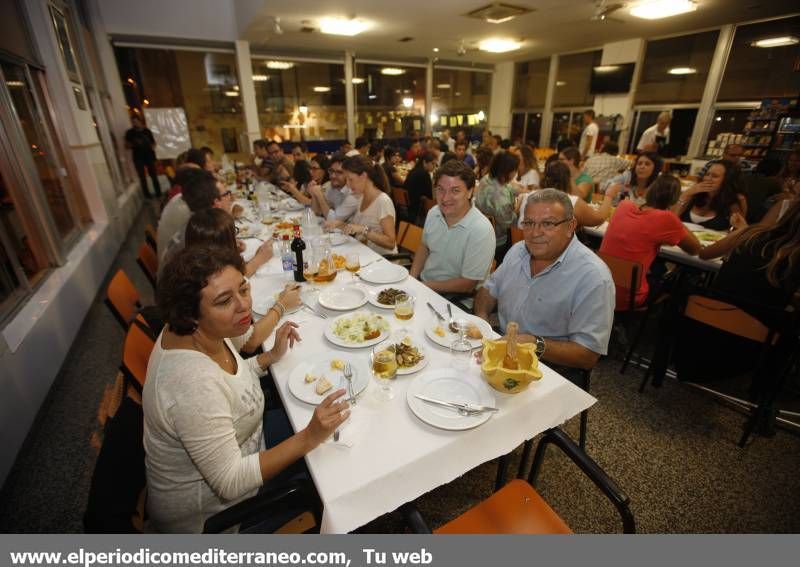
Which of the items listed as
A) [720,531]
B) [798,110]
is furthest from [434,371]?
[798,110]

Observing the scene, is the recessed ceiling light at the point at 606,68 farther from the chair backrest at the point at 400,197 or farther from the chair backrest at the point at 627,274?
the chair backrest at the point at 627,274

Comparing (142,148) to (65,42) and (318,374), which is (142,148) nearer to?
(65,42)

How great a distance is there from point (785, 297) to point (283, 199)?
4.89 metres

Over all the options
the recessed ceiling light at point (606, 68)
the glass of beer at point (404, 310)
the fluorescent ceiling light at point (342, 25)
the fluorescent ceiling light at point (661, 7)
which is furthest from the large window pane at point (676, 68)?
the glass of beer at point (404, 310)

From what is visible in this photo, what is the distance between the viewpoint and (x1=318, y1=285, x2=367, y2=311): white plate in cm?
192

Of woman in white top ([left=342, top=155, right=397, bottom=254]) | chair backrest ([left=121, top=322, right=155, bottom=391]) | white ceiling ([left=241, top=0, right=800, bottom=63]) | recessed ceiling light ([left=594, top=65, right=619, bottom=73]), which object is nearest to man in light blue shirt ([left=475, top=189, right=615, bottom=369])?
woman in white top ([left=342, top=155, right=397, bottom=254])

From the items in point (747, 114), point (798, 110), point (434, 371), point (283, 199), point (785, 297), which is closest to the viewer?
point (434, 371)

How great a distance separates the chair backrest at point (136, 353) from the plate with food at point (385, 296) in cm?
102

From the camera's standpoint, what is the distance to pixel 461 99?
41.9 ft

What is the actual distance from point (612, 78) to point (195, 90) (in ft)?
35.3

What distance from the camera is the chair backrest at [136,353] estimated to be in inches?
55.4

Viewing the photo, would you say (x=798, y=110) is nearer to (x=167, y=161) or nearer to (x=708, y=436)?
(x=708, y=436)

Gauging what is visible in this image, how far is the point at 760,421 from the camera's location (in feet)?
7.52

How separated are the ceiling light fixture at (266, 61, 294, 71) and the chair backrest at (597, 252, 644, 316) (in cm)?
980
